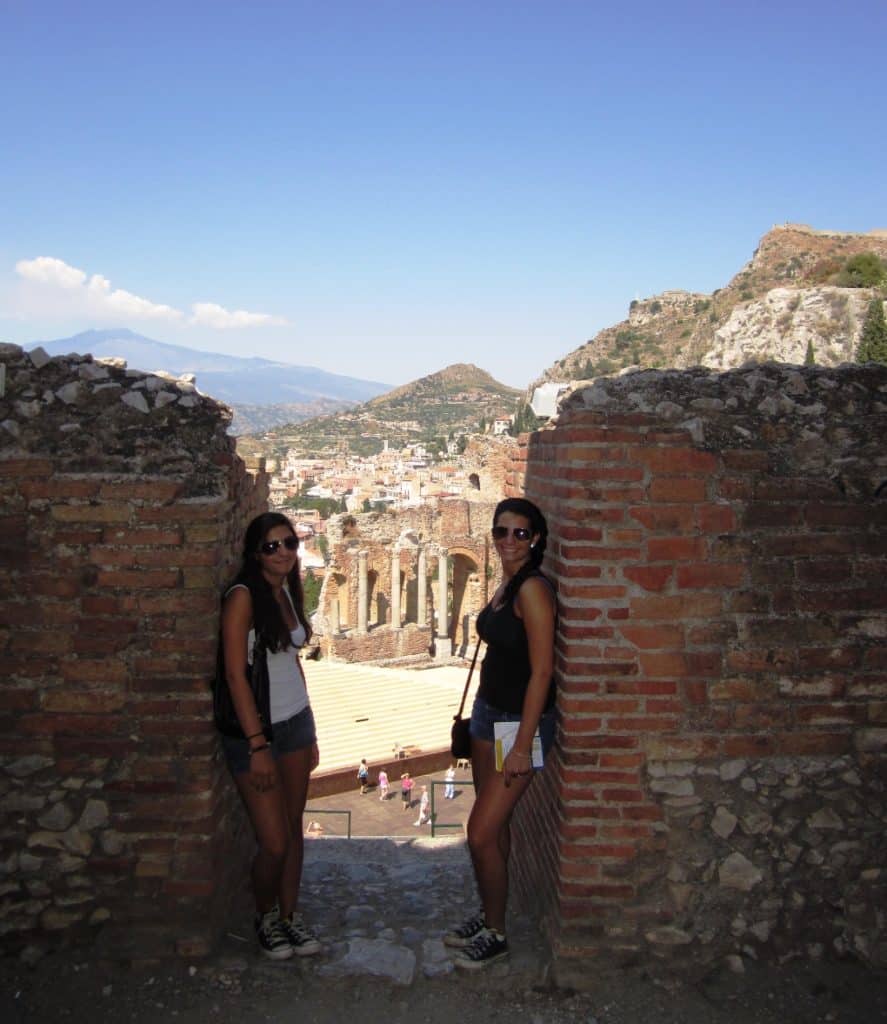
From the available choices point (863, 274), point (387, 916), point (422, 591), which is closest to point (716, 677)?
point (387, 916)

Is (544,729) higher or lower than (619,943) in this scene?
higher

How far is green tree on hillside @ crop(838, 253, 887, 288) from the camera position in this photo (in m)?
46.2

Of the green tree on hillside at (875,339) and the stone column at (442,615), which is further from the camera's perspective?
the green tree on hillside at (875,339)

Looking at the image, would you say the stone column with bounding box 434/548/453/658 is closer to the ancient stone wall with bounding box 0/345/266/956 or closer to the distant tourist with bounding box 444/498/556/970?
the distant tourist with bounding box 444/498/556/970

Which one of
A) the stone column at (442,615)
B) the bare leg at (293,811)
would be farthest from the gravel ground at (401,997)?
the stone column at (442,615)

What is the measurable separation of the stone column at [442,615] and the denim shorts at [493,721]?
22708 mm

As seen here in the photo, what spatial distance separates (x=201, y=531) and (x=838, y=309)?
44828mm

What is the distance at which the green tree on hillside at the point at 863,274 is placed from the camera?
46156mm

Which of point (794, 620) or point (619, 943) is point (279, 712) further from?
point (794, 620)

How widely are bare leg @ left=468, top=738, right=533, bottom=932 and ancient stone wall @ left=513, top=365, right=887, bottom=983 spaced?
0.23 m

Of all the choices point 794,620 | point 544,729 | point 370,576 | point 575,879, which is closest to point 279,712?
point 544,729

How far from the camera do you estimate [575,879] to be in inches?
132

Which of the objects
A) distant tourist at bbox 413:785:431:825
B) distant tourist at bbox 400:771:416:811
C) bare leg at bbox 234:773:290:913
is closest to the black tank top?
bare leg at bbox 234:773:290:913

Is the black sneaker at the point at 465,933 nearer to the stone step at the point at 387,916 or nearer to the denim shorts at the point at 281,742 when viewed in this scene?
the stone step at the point at 387,916
